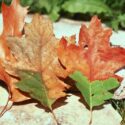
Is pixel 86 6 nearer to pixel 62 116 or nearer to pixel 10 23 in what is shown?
pixel 10 23

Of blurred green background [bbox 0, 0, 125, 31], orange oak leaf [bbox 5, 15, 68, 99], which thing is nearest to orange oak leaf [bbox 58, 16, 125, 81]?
orange oak leaf [bbox 5, 15, 68, 99]

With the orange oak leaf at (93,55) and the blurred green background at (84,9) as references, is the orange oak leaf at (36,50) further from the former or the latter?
the blurred green background at (84,9)

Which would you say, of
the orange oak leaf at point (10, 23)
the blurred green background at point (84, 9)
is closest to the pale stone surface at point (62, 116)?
the orange oak leaf at point (10, 23)

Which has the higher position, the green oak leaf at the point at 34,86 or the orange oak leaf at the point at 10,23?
the orange oak leaf at the point at 10,23

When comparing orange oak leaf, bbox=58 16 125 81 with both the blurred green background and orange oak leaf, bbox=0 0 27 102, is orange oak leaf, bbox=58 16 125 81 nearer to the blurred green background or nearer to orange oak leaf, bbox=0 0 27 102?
orange oak leaf, bbox=0 0 27 102

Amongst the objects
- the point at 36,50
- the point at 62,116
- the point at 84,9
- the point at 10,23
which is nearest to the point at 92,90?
the point at 62,116

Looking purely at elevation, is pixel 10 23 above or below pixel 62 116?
above
